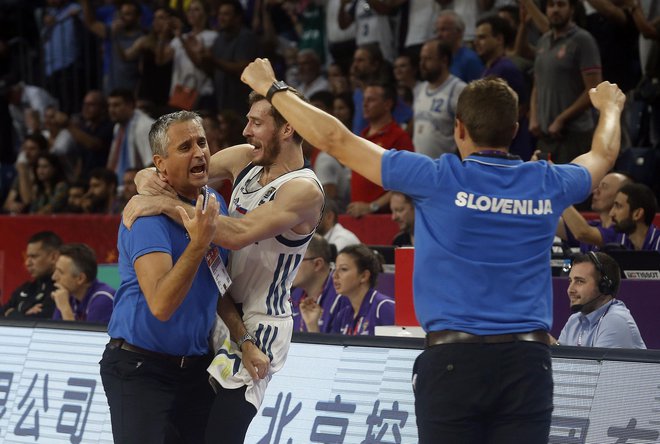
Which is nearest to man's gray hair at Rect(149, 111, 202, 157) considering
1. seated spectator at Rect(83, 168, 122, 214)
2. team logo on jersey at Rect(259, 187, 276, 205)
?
team logo on jersey at Rect(259, 187, 276, 205)

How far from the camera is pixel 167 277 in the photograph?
4148 mm

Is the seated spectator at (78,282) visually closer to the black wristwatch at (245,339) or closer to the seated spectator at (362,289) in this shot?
the seated spectator at (362,289)

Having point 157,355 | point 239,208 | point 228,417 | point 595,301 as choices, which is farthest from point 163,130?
point 595,301

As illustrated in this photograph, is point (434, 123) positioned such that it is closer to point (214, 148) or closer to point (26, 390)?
point (214, 148)

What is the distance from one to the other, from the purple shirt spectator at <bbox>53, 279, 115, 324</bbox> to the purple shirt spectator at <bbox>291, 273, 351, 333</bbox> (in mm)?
1494

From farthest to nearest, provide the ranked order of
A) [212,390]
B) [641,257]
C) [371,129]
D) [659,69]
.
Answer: [371,129]
[659,69]
[641,257]
[212,390]

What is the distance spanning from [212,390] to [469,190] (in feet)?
5.08

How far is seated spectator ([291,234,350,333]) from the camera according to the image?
322 inches

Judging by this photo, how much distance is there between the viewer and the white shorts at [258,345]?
4441 millimetres

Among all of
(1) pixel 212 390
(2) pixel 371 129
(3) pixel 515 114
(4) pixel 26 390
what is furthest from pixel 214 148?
(3) pixel 515 114

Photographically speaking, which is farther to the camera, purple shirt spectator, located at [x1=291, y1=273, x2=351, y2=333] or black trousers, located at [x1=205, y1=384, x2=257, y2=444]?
purple shirt spectator, located at [x1=291, y1=273, x2=351, y2=333]

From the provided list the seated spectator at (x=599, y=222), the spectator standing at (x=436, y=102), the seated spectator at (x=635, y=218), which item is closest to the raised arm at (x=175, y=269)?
the seated spectator at (x=599, y=222)

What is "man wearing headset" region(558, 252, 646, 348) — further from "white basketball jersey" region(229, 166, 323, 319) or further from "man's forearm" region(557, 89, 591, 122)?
"man's forearm" region(557, 89, 591, 122)

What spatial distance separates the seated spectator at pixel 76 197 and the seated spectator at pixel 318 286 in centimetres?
526
